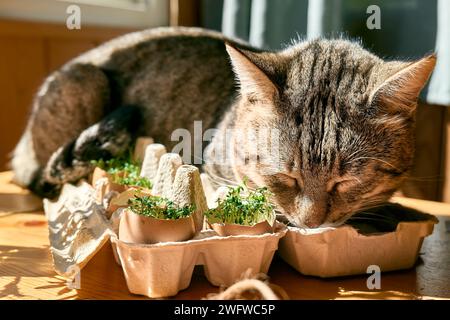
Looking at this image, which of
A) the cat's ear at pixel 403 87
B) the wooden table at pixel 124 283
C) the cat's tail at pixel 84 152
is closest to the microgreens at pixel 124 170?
the cat's tail at pixel 84 152

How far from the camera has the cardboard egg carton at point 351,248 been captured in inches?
43.5

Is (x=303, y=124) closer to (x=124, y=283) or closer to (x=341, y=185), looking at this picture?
(x=341, y=185)

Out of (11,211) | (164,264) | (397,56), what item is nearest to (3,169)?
(11,211)

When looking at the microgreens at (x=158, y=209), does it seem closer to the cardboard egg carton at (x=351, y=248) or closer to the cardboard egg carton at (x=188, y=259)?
the cardboard egg carton at (x=188, y=259)

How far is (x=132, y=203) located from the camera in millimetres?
1062

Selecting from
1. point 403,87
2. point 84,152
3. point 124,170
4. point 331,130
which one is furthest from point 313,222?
point 84,152

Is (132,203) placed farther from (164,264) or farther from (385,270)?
(385,270)

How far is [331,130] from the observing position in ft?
3.83

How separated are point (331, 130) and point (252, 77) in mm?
225

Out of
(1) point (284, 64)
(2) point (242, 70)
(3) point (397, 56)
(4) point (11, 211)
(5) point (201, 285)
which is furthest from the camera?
(3) point (397, 56)

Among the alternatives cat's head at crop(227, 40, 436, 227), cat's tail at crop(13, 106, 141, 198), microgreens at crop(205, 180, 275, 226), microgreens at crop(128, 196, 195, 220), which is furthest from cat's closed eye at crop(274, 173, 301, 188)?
cat's tail at crop(13, 106, 141, 198)

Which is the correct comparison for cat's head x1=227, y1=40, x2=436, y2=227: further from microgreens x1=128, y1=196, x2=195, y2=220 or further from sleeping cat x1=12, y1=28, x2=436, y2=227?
microgreens x1=128, y1=196, x2=195, y2=220

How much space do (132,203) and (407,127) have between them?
2.22 ft

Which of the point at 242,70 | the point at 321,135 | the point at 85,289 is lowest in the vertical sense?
the point at 85,289
